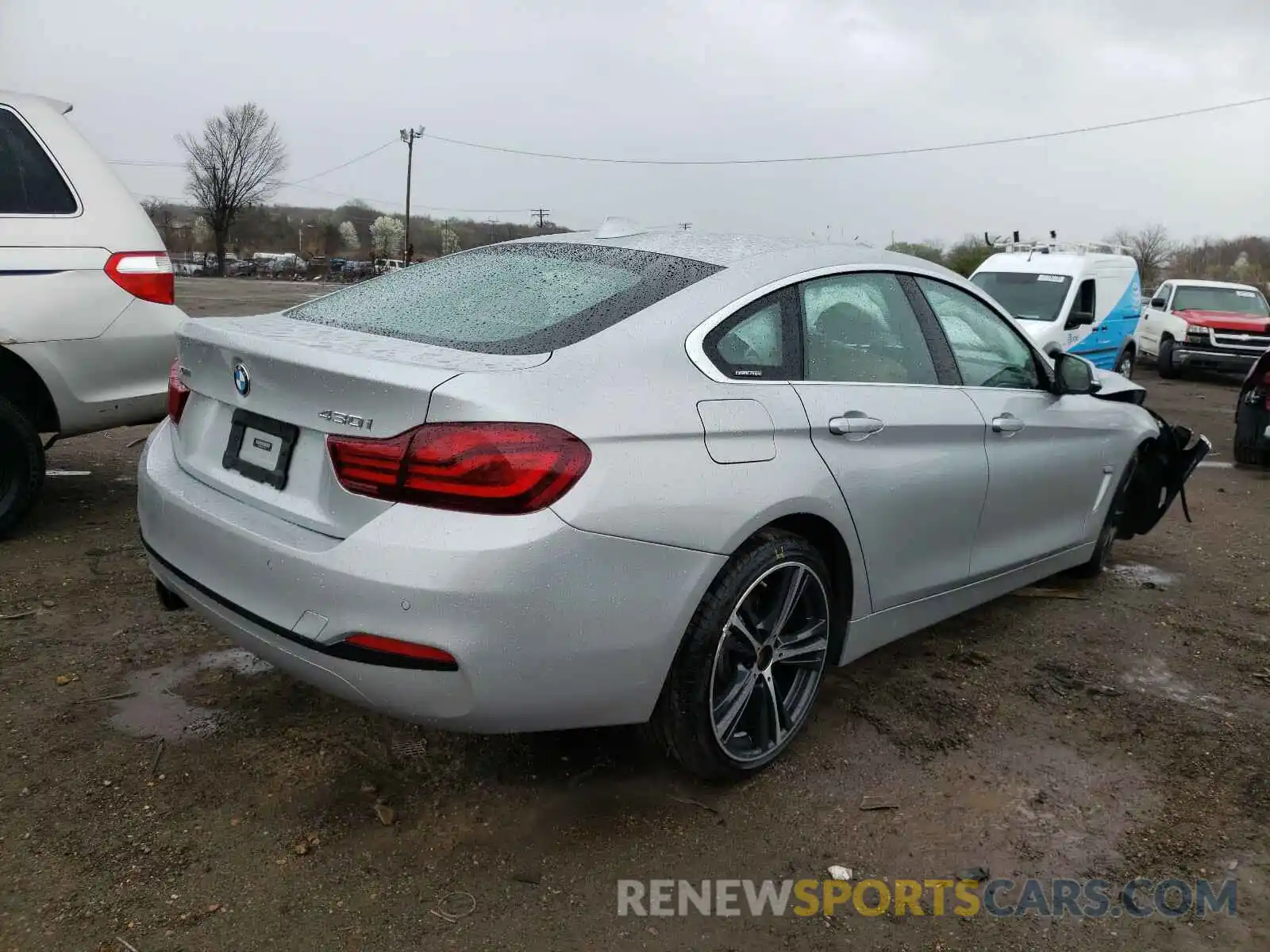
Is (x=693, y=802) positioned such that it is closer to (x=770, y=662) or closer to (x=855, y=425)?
(x=770, y=662)

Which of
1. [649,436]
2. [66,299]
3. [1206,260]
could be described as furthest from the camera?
[1206,260]

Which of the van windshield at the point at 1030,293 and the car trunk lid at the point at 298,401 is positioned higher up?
the van windshield at the point at 1030,293

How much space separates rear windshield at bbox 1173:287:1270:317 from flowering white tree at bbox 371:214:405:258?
6959 centimetres

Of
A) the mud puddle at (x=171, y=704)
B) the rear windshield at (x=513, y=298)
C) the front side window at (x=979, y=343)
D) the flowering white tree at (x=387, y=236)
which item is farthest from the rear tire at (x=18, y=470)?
the flowering white tree at (x=387, y=236)

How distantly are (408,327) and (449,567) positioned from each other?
0.84 m

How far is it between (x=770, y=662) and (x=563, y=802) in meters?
0.69

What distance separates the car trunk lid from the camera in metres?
2.24

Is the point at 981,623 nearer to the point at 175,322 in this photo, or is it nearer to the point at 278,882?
the point at 278,882

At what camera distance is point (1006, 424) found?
3641mm

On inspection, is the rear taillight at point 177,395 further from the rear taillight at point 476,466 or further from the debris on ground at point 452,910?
the debris on ground at point 452,910

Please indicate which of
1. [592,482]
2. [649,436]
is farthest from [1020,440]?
[592,482]

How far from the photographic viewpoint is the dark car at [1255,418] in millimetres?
8078

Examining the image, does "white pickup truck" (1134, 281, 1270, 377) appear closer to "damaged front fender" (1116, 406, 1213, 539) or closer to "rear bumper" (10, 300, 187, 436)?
"damaged front fender" (1116, 406, 1213, 539)

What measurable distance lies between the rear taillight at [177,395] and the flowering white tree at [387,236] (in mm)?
79961
